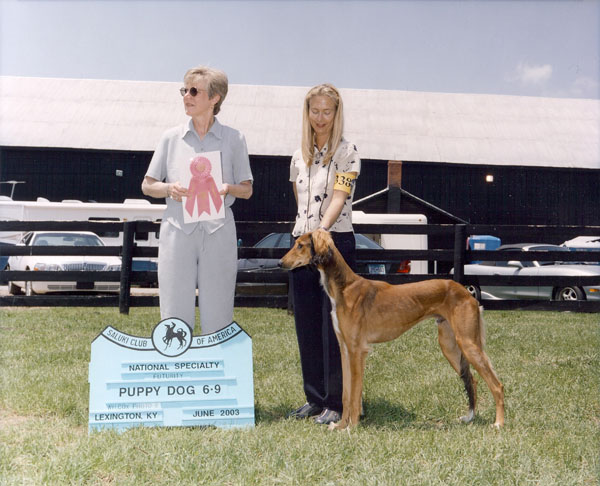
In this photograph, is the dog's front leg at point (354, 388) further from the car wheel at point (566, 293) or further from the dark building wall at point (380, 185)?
the dark building wall at point (380, 185)

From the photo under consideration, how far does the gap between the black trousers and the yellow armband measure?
→ 0.36 meters

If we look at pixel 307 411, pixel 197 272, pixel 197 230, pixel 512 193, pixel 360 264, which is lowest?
pixel 307 411

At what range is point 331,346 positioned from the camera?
172 inches

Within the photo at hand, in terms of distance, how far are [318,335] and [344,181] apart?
1205mm

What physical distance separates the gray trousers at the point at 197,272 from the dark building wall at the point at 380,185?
2088 centimetres

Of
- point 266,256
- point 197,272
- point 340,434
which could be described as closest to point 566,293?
point 266,256

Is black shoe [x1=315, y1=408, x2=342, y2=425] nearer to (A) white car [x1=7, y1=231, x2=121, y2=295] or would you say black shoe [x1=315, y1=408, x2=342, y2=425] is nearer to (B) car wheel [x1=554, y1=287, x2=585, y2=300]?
(A) white car [x1=7, y1=231, x2=121, y2=295]

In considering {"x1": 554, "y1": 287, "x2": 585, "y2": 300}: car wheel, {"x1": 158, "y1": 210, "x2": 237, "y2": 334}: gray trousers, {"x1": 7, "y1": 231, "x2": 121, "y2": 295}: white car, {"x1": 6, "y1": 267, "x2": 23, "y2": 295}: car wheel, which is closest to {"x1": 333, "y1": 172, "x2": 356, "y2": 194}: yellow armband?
{"x1": 158, "y1": 210, "x2": 237, "y2": 334}: gray trousers

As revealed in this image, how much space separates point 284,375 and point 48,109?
24.2m

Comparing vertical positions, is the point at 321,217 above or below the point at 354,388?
above

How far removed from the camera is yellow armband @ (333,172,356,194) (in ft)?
13.6

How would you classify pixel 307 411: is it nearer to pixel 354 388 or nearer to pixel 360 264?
pixel 354 388

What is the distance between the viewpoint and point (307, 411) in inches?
175

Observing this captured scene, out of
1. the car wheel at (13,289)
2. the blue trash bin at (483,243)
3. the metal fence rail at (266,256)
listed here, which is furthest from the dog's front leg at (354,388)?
the blue trash bin at (483,243)
